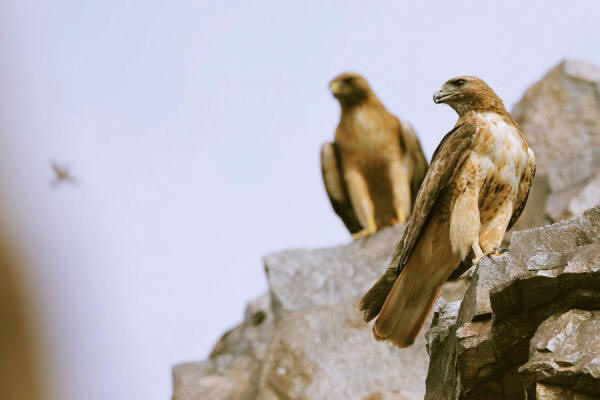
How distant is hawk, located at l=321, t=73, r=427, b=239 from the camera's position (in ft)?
34.2

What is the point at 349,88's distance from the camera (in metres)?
10.7

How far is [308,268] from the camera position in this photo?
927cm

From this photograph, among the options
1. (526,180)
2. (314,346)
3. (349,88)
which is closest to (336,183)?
(349,88)

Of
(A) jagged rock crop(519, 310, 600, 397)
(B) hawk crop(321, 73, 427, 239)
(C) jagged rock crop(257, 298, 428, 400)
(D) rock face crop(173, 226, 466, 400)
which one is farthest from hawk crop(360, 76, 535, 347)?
(B) hawk crop(321, 73, 427, 239)

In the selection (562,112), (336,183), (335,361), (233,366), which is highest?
(562,112)

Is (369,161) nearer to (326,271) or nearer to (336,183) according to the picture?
(336,183)

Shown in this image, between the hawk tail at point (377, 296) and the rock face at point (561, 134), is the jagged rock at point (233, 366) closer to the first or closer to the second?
the rock face at point (561, 134)

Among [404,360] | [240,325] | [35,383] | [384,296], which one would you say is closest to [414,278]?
[384,296]

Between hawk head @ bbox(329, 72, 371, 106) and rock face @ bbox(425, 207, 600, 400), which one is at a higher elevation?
hawk head @ bbox(329, 72, 371, 106)

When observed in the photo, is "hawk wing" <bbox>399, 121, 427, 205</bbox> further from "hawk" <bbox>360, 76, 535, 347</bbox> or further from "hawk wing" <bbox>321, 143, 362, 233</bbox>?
"hawk" <bbox>360, 76, 535, 347</bbox>

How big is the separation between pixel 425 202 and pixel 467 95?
0.85 meters

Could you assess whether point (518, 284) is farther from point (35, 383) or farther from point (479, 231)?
point (35, 383)

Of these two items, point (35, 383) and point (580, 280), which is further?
point (580, 280)

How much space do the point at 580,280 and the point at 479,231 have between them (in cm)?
155
